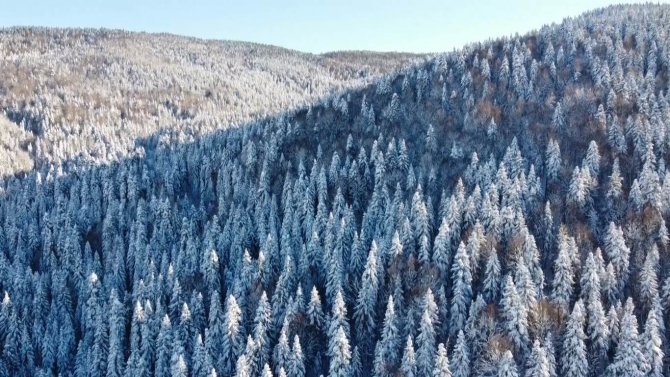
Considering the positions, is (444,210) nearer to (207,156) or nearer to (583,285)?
(583,285)

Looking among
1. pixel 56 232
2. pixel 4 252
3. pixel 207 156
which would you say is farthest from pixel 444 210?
pixel 4 252

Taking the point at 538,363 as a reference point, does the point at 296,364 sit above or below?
below

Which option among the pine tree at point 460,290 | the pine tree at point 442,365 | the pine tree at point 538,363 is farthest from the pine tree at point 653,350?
the pine tree at point 442,365

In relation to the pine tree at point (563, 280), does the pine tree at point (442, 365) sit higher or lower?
lower

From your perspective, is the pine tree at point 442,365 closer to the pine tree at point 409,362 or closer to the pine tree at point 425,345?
the pine tree at point 409,362

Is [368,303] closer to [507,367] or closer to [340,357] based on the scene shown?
[340,357]

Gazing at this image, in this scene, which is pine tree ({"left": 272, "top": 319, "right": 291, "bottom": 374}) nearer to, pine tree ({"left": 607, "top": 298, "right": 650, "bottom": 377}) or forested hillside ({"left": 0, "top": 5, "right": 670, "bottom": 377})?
forested hillside ({"left": 0, "top": 5, "right": 670, "bottom": 377})

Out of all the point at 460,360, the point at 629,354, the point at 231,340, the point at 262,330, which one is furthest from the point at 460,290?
the point at 231,340

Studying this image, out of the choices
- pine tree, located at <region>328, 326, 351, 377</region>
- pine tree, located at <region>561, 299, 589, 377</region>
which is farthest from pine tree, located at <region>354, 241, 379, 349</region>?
pine tree, located at <region>561, 299, 589, 377</region>
